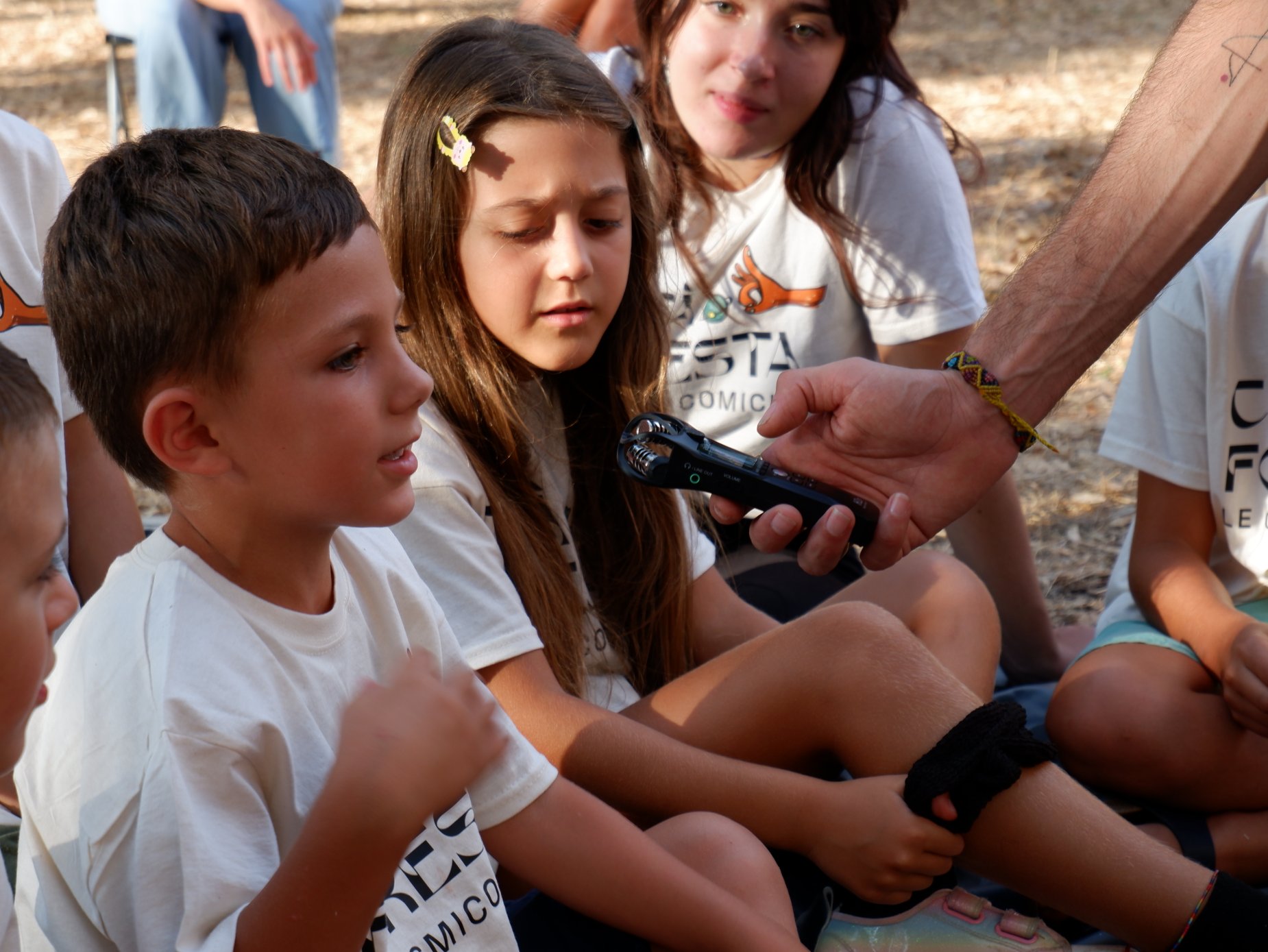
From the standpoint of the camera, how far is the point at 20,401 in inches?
41.1

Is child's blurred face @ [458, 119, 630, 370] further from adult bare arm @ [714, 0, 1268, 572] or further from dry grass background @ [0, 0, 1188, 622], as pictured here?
dry grass background @ [0, 0, 1188, 622]

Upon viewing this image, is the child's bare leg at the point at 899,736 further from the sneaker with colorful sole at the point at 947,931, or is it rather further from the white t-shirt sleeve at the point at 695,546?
the white t-shirt sleeve at the point at 695,546

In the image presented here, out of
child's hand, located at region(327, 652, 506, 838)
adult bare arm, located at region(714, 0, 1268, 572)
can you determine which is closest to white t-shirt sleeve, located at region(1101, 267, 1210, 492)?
adult bare arm, located at region(714, 0, 1268, 572)

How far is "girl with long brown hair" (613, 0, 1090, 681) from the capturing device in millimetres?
2316

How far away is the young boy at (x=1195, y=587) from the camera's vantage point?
1901 millimetres

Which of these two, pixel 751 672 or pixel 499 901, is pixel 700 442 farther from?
pixel 499 901

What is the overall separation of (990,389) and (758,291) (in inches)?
25.4

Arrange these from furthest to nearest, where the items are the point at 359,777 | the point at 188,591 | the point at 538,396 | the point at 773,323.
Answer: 1. the point at 773,323
2. the point at 538,396
3. the point at 188,591
4. the point at 359,777

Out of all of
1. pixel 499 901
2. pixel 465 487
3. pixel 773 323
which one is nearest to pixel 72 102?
pixel 773 323

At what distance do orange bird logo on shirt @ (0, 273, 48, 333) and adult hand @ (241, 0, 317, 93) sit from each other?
1.98 m

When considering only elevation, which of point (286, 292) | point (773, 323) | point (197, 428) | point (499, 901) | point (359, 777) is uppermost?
point (286, 292)

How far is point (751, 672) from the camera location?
1.73 metres

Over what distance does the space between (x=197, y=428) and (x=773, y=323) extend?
1.34 metres

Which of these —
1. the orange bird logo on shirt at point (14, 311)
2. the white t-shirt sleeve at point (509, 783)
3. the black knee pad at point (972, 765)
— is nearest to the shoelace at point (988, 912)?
the black knee pad at point (972, 765)
